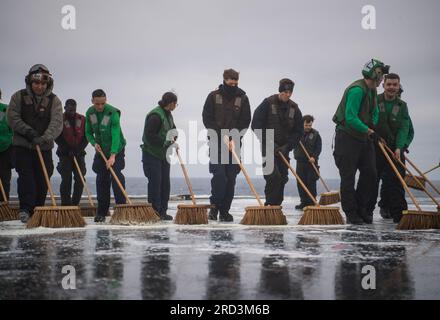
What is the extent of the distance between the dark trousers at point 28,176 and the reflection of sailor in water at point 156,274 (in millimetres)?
2723

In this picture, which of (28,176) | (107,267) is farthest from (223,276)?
(28,176)

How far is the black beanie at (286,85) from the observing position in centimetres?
781

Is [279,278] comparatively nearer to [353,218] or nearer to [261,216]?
[261,216]

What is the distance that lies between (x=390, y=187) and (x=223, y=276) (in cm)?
514

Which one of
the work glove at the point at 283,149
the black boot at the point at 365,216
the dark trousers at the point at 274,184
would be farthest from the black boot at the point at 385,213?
the work glove at the point at 283,149

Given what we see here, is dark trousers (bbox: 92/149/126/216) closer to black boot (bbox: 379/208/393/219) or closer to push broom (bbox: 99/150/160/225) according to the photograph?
push broom (bbox: 99/150/160/225)

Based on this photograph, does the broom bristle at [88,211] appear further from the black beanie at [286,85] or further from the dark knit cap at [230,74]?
the black beanie at [286,85]

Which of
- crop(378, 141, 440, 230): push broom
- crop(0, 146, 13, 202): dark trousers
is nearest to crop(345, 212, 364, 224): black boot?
crop(378, 141, 440, 230): push broom

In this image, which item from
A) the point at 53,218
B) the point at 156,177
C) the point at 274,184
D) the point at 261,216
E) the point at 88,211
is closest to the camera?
the point at 53,218

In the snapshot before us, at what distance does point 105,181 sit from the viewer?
7.70 m
